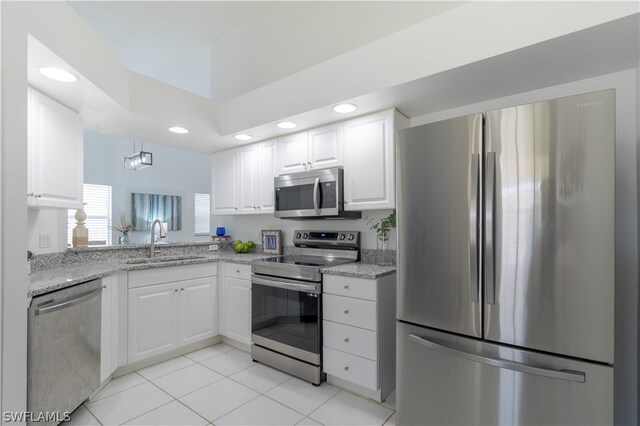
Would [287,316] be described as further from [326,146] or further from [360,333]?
[326,146]

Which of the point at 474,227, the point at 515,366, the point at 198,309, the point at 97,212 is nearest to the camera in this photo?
the point at 515,366

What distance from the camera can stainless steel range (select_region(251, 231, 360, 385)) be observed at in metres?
2.39

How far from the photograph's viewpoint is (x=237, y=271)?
9.95 feet

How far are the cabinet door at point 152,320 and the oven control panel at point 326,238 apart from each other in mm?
1257

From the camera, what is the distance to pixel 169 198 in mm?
6973

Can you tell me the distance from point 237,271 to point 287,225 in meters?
0.77

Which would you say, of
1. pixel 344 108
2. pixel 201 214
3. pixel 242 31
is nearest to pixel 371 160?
pixel 344 108

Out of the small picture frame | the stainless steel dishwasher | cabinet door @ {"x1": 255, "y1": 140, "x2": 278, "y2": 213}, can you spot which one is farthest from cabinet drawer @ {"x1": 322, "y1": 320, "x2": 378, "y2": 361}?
the stainless steel dishwasher

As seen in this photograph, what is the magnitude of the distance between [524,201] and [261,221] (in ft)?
9.50

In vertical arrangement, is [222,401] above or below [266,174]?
below

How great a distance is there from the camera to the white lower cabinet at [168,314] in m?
2.55

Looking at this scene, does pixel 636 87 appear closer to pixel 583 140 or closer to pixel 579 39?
pixel 579 39

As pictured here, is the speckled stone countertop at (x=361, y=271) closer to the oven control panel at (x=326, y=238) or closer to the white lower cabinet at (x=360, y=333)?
the white lower cabinet at (x=360, y=333)

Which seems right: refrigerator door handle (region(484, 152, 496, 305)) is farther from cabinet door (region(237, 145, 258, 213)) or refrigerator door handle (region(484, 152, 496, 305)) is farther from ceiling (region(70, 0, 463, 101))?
cabinet door (region(237, 145, 258, 213))
